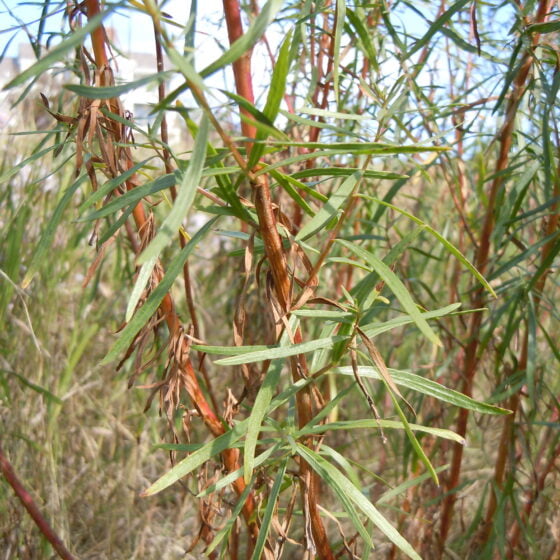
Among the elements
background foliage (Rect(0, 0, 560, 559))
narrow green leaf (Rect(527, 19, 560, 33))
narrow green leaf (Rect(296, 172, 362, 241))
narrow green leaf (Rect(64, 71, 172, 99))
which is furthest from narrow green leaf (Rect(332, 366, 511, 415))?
narrow green leaf (Rect(527, 19, 560, 33))

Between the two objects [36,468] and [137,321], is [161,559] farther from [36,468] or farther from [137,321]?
[137,321]

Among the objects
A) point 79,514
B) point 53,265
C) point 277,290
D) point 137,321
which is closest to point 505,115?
point 277,290

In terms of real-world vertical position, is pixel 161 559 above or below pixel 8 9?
below

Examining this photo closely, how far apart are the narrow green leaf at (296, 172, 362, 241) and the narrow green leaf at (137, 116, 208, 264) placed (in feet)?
0.35

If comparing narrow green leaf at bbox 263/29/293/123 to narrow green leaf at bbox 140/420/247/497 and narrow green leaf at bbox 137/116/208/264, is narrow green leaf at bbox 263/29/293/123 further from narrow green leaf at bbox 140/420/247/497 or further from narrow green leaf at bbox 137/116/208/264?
narrow green leaf at bbox 140/420/247/497

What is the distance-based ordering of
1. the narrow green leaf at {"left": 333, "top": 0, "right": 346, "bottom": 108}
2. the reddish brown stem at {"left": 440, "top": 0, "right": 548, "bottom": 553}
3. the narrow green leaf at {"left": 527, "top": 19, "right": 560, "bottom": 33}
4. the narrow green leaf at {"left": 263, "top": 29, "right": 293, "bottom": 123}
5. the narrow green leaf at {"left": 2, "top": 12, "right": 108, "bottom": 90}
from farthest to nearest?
the reddish brown stem at {"left": 440, "top": 0, "right": 548, "bottom": 553}
the narrow green leaf at {"left": 527, "top": 19, "right": 560, "bottom": 33}
the narrow green leaf at {"left": 333, "top": 0, "right": 346, "bottom": 108}
the narrow green leaf at {"left": 263, "top": 29, "right": 293, "bottom": 123}
the narrow green leaf at {"left": 2, "top": 12, "right": 108, "bottom": 90}

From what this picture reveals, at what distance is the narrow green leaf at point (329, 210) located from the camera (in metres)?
0.48

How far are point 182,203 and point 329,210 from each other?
0.15m

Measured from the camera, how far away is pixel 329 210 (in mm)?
494

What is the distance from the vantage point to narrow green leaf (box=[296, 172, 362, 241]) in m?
0.48

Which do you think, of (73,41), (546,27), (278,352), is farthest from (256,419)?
(546,27)

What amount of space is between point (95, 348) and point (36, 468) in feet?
1.65

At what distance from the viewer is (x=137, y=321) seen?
1.51 feet

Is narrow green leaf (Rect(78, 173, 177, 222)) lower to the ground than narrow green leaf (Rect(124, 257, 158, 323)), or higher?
higher
